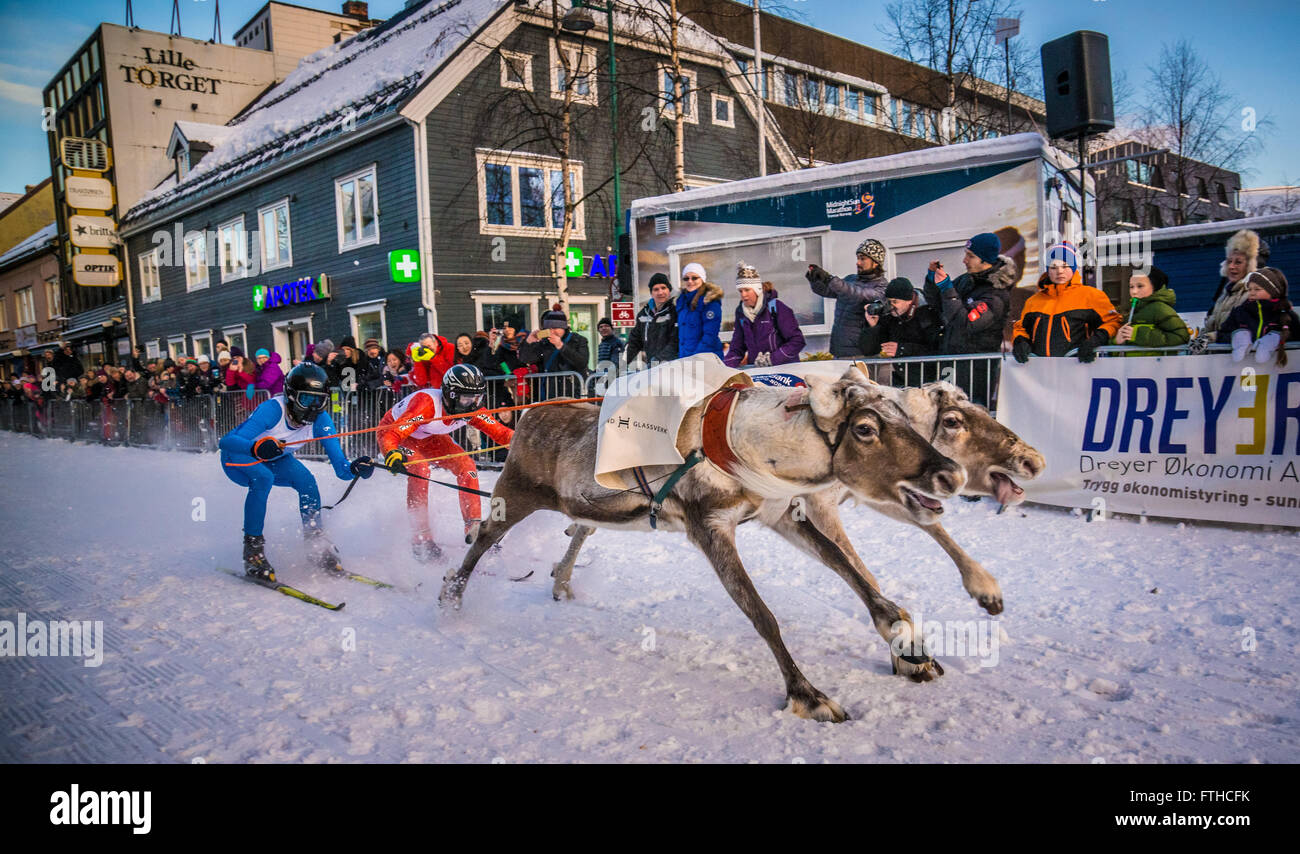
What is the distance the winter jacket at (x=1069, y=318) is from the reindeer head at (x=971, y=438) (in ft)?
12.6

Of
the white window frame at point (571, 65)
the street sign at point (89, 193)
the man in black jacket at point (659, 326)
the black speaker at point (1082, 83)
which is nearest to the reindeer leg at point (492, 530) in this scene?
the man in black jacket at point (659, 326)

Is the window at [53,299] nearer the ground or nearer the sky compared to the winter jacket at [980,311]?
nearer the sky

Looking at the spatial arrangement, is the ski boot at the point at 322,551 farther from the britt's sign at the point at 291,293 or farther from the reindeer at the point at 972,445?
the britt's sign at the point at 291,293

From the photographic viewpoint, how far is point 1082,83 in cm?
886

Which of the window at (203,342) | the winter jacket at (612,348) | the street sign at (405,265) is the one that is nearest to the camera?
the winter jacket at (612,348)

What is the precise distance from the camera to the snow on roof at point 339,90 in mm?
19344

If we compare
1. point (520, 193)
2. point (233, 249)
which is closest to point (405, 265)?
point (520, 193)

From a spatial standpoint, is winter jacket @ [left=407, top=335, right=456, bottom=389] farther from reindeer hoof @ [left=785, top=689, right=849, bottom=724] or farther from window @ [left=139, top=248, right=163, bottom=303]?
window @ [left=139, top=248, right=163, bottom=303]

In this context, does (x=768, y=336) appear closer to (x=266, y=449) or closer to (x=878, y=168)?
(x=878, y=168)

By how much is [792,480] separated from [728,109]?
73.6 feet

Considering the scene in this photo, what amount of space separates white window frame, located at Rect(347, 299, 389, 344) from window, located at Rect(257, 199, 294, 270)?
3535mm

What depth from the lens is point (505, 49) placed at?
1938cm

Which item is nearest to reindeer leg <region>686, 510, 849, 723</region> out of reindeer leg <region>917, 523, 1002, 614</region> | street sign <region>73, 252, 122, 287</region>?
reindeer leg <region>917, 523, 1002, 614</region>

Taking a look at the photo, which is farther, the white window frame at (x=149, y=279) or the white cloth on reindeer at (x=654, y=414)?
the white window frame at (x=149, y=279)
